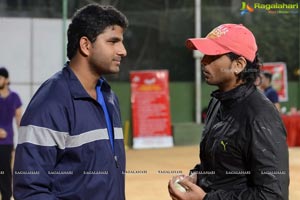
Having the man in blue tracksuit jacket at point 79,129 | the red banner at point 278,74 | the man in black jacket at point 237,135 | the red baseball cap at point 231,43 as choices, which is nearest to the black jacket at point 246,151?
the man in black jacket at point 237,135

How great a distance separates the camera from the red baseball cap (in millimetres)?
2430

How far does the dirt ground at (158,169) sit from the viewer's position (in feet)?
25.2

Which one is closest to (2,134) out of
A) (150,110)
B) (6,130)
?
(6,130)

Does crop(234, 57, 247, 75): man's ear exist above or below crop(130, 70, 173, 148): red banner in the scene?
above

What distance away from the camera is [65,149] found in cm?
227

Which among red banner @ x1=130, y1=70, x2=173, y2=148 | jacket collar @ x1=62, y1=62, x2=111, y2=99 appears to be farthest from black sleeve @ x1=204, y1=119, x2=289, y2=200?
red banner @ x1=130, y1=70, x2=173, y2=148

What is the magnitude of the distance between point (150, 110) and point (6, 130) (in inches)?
321

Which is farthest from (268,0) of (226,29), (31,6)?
(31,6)

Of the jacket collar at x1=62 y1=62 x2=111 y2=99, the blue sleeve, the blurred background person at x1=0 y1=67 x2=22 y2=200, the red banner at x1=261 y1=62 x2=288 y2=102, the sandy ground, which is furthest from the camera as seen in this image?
the red banner at x1=261 y1=62 x2=288 y2=102

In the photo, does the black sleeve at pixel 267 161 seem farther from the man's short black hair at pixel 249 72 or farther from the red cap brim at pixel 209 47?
the red cap brim at pixel 209 47

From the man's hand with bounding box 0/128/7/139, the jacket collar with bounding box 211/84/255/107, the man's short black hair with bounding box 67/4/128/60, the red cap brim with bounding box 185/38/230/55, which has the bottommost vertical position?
the man's hand with bounding box 0/128/7/139

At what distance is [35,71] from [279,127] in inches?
457

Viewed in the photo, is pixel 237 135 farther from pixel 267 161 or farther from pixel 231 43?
pixel 231 43

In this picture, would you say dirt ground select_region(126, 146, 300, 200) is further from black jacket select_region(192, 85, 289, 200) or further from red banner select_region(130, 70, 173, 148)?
black jacket select_region(192, 85, 289, 200)
